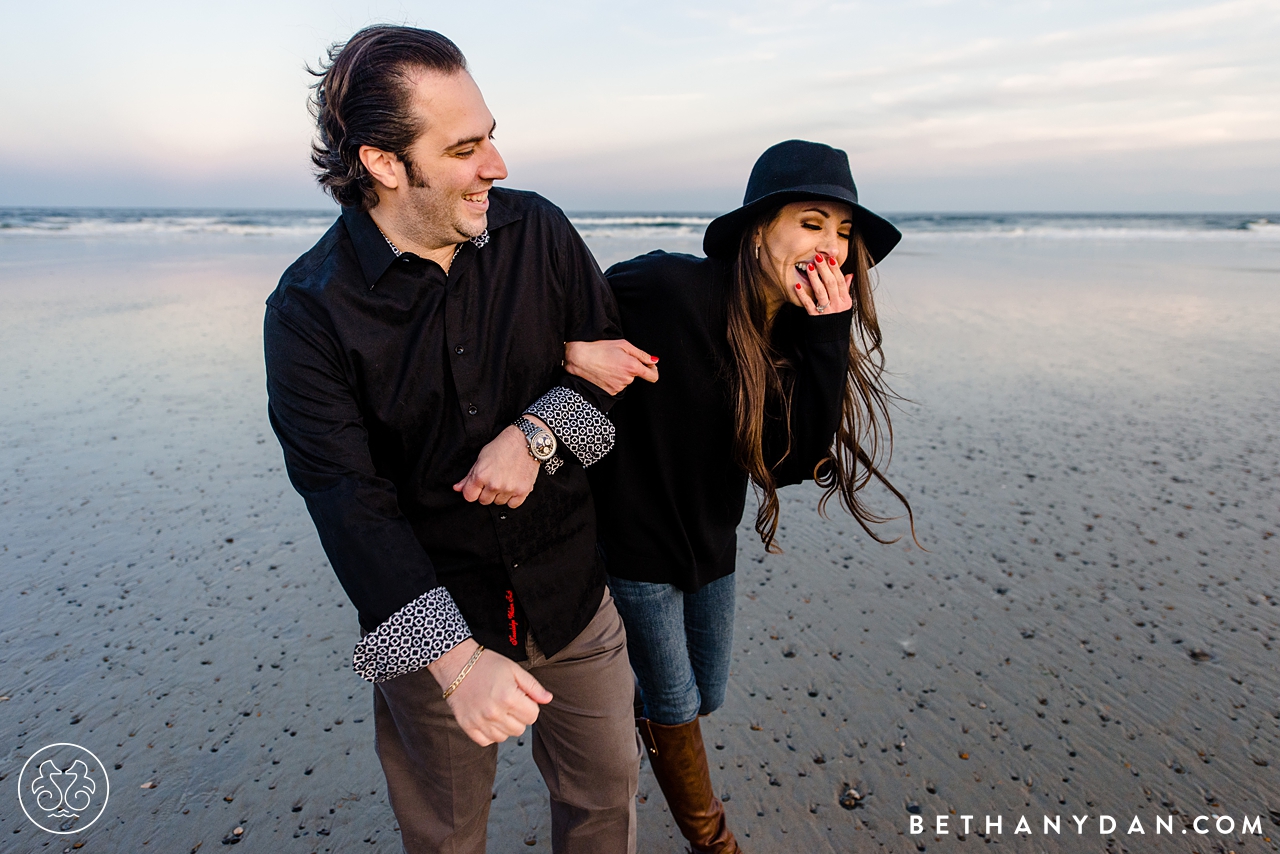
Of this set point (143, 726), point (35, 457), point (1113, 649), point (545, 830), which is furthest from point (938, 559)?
point (35, 457)

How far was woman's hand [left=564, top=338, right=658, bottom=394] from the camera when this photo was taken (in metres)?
1.97

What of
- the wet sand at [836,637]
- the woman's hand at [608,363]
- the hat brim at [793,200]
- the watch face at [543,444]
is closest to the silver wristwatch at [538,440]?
the watch face at [543,444]

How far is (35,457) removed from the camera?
17.0ft

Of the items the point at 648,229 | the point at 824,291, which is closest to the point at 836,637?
the point at 824,291

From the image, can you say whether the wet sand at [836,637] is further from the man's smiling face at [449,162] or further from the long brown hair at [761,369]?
the man's smiling face at [449,162]

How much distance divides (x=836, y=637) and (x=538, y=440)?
2.23 meters

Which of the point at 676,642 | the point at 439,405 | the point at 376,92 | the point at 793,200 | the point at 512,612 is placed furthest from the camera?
the point at 676,642

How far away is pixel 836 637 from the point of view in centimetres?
349

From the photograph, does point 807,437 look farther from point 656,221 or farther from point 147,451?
point 656,221

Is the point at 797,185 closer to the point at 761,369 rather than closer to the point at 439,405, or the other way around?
the point at 761,369

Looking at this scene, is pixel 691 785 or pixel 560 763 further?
Result: pixel 691 785

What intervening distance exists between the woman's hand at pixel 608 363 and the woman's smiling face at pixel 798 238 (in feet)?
1.76

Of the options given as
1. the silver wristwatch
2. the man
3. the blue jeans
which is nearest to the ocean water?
the blue jeans

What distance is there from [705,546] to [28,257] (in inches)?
802
